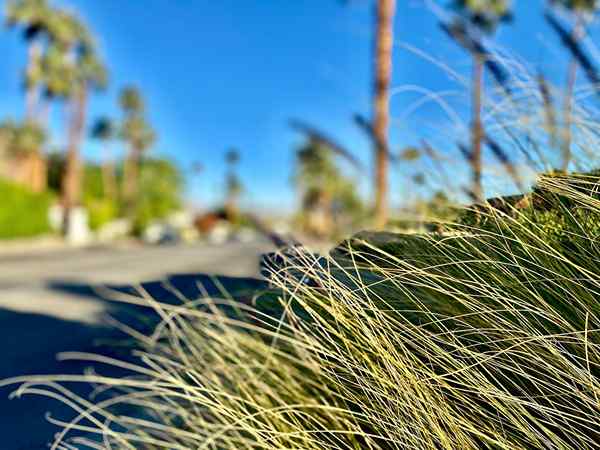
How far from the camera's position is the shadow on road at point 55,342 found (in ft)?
6.79

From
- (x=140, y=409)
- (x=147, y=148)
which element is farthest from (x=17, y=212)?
(x=147, y=148)

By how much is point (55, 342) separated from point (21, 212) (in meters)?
21.2

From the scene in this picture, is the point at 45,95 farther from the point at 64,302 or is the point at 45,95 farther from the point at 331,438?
the point at 331,438

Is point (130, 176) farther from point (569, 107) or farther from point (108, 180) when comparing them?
point (569, 107)

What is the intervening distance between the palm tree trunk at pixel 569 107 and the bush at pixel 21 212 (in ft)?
73.2

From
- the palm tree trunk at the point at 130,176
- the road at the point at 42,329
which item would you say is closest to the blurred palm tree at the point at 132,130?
the palm tree trunk at the point at 130,176

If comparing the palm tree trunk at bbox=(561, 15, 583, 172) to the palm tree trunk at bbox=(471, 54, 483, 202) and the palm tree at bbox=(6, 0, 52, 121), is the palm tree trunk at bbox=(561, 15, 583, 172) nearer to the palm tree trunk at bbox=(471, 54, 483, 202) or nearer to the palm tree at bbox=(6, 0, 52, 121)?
the palm tree trunk at bbox=(471, 54, 483, 202)

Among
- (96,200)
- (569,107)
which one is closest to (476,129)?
(569,107)

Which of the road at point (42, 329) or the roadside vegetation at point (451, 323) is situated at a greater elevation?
the roadside vegetation at point (451, 323)

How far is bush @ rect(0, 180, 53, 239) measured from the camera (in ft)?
68.0

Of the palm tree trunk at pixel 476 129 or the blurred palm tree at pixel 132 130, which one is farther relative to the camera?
the blurred palm tree at pixel 132 130

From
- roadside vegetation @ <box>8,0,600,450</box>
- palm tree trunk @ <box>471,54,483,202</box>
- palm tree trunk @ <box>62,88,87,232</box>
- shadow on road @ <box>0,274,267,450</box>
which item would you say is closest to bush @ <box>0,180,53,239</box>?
palm tree trunk @ <box>62,88,87,232</box>

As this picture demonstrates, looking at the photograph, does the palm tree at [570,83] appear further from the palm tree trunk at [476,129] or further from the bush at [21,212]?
the bush at [21,212]

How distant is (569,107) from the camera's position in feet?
5.50
